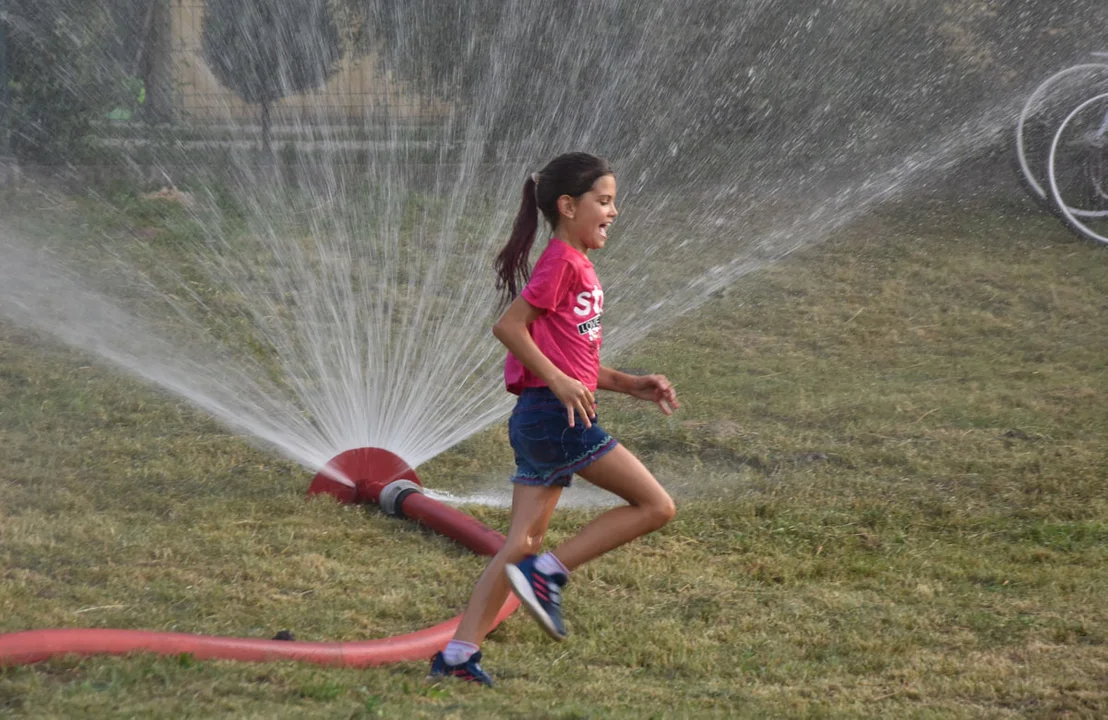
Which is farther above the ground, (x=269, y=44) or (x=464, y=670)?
(x=269, y=44)

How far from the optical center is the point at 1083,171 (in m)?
10.5

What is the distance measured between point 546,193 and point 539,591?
110 centimetres

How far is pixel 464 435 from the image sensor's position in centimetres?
584

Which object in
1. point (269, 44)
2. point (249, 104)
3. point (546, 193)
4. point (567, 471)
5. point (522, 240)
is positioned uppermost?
point (269, 44)

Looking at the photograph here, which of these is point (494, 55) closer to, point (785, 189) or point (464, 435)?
point (785, 189)

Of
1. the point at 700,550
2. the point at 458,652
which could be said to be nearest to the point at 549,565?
the point at 458,652

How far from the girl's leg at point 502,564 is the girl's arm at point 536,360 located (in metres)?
0.27

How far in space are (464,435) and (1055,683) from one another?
2.87m

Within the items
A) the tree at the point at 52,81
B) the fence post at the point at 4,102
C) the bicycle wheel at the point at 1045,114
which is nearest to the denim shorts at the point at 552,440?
the tree at the point at 52,81

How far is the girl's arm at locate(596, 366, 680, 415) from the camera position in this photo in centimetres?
376

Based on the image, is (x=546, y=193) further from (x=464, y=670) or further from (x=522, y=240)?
(x=464, y=670)

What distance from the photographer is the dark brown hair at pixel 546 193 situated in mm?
3672

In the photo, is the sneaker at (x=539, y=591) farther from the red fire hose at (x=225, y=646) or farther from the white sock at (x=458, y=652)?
the red fire hose at (x=225, y=646)

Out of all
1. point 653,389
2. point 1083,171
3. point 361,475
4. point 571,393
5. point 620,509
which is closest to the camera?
point 571,393
